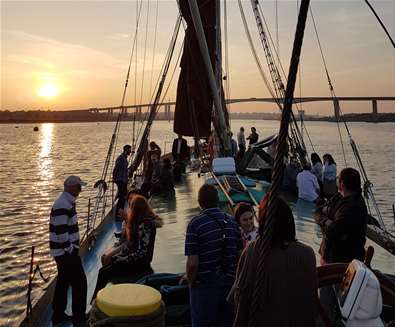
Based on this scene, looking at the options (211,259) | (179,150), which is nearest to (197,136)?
(179,150)

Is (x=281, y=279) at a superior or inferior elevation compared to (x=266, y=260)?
inferior

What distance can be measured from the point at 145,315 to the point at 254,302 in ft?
3.77

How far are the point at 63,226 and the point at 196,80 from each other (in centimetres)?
871

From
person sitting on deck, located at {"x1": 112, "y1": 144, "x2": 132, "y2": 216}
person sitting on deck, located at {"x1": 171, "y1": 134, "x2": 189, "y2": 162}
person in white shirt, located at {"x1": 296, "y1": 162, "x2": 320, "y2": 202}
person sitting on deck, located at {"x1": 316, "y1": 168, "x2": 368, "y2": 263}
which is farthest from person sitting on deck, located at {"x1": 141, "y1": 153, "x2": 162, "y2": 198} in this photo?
person sitting on deck, located at {"x1": 316, "y1": 168, "x2": 368, "y2": 263}

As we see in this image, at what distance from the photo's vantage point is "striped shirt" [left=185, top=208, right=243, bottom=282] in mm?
3914

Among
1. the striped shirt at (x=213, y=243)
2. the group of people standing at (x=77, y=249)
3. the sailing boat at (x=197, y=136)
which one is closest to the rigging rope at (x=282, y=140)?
the sailing boat at (x=197, y=136)

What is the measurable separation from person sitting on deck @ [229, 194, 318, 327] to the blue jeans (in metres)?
1.35

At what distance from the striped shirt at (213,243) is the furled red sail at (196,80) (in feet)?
30.7

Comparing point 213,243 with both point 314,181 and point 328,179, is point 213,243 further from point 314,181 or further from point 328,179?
point 328,179

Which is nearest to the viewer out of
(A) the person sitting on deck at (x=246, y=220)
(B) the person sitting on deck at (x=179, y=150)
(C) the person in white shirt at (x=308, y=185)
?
(A) the person sitting on deck at (x=246, y=220)

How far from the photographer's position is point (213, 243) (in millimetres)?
3953

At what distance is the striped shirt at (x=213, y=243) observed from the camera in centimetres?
391

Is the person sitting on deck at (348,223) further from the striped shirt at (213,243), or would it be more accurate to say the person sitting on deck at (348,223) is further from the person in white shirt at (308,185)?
the person in white shirt at (308,185)

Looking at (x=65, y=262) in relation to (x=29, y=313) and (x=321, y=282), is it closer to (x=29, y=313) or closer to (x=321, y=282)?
(x=29, y=313)
